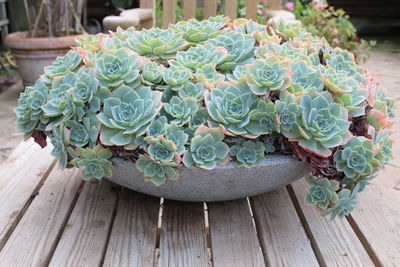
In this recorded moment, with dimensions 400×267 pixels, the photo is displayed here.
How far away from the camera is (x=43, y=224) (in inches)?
37.0

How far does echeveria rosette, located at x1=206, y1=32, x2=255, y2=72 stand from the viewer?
3.07ft

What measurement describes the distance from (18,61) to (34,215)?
2865 millimetres

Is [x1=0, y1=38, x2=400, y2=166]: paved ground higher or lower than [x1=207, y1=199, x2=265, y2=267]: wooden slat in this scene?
lower

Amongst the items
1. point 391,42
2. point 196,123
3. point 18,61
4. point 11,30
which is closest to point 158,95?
point 196,123

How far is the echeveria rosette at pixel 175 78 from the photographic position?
853 mm

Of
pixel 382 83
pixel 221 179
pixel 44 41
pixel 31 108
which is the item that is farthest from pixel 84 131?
pixel 382 83

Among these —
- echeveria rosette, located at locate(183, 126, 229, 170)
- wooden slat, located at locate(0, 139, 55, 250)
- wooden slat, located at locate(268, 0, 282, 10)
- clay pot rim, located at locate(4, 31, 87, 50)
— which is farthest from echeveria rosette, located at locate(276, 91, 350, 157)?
clay pot rim, located at locate(4, 31, 87, 50)

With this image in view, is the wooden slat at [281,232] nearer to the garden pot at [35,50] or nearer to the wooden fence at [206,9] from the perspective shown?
the wooden fence at [206,9]

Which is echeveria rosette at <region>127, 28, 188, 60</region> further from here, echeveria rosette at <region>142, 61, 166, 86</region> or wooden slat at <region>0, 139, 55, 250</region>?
wooden slat at <region>0, 139, 55, 250</region>

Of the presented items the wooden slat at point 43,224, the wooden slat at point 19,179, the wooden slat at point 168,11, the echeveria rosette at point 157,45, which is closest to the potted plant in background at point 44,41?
the wooden slat at point 168,11

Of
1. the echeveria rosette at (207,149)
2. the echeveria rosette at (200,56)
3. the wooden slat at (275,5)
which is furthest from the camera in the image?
the wooden slat at (275,5)

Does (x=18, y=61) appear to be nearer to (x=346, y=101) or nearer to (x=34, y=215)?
(x=34, y=215)

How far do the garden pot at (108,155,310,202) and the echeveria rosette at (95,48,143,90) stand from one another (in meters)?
0.14

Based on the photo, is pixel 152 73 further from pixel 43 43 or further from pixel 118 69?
pixel 43 43
